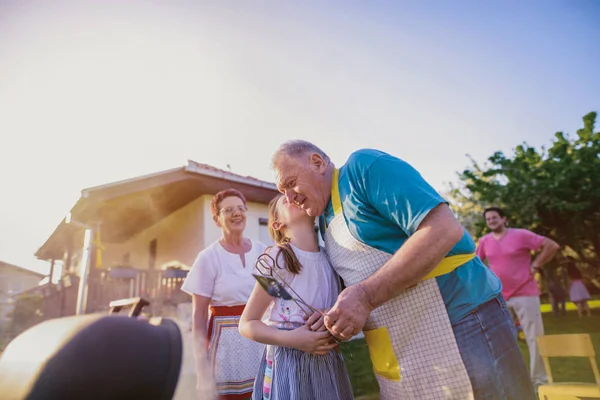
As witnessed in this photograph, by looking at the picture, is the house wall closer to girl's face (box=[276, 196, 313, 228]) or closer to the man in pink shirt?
the man in pink shirt

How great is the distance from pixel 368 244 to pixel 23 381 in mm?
1124

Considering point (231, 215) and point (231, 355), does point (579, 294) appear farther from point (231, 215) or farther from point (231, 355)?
point (231, 355)

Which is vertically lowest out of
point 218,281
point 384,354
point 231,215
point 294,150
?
point 384,354

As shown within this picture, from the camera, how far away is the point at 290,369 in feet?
5.14

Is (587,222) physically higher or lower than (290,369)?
higher

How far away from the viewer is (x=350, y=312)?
129 centimetres

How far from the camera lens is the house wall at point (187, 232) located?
915cm

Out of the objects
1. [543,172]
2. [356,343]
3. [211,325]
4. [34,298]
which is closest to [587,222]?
[543,172]

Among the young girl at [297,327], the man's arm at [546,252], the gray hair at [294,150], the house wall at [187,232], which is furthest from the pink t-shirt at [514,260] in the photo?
the house wall at [187,232]

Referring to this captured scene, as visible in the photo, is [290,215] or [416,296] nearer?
[416,296]

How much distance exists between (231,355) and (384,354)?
1.41 metres

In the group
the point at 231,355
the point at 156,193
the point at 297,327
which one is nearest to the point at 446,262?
the point at 297,327

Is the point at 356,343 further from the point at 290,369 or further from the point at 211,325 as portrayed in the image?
the point at 290,369

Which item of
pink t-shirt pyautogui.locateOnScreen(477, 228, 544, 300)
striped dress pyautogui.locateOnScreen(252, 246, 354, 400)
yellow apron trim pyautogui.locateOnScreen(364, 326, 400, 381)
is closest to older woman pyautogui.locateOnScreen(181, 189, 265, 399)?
striped dress pyautogui.locateOnScreen(252, 246, 354, 400)
